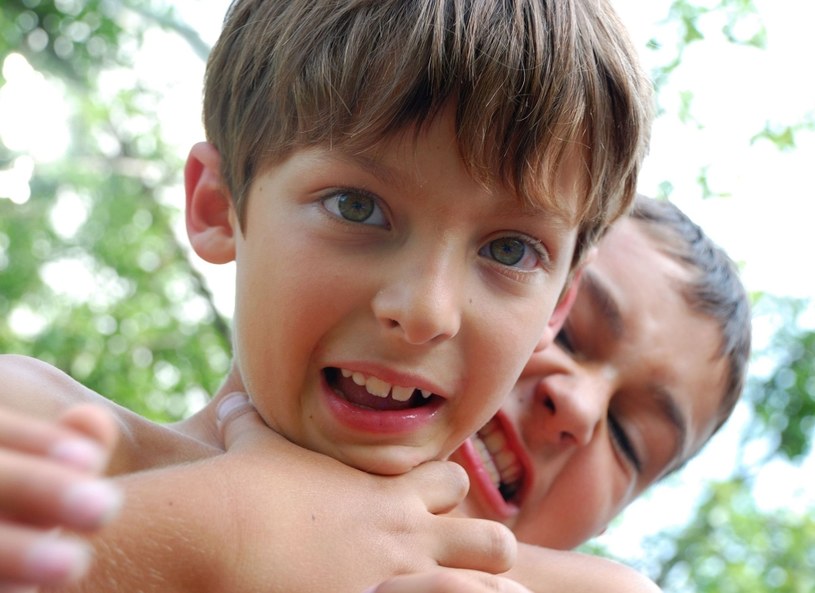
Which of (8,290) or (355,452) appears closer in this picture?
(355,452)

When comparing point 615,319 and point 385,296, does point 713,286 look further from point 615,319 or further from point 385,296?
point 385,296

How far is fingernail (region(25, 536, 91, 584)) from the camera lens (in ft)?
2.03

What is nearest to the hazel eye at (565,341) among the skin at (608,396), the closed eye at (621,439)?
the skin at (608,396)

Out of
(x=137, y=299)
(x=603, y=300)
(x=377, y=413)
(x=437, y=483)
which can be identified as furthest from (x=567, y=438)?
(x=137, y=299)

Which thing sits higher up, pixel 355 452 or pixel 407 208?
pixel 407 208

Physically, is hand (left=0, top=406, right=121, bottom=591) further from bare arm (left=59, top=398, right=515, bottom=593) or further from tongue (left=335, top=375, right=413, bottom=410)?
tongue (left=335, top=375, right=413, bottom=410)

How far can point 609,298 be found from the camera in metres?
2.02

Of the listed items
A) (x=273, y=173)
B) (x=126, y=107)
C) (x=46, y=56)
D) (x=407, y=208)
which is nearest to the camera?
(x=407, y=208)

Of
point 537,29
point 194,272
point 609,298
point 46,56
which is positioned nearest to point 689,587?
point 194,272

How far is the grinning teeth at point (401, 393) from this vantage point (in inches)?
51.3

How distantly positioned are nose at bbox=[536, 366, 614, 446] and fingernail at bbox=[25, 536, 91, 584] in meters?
1.30

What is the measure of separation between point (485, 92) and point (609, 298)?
33.8 inches

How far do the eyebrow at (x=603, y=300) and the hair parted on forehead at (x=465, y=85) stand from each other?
1.84ft

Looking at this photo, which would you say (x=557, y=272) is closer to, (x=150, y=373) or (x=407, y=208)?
(x=407, y=208)
